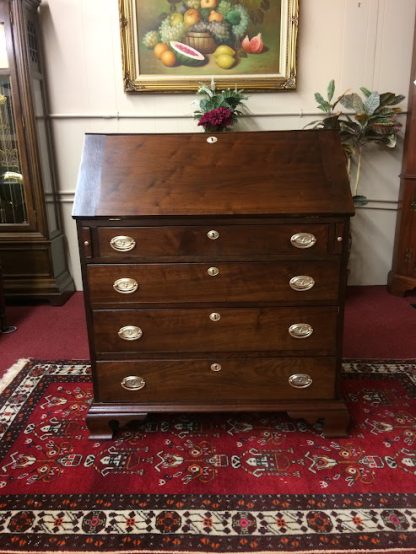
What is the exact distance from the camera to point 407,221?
3613 millimetres

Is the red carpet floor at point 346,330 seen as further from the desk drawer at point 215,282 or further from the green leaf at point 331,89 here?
the green leaf at point 331,89

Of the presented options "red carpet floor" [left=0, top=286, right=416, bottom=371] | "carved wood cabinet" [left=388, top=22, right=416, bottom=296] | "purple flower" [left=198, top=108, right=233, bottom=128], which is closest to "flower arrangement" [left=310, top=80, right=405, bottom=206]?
"carved wood cabinet" [left=388, top=22, right=416, bottom=296]

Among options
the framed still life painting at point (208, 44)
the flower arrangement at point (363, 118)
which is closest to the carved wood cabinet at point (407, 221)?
the flower arrangement at point (363, 118)

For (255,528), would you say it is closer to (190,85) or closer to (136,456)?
(136,456)

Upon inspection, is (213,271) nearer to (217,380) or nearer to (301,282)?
(301,282)

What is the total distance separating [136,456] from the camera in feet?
6.39

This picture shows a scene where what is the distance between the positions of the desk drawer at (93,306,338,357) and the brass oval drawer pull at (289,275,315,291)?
0.09 metres

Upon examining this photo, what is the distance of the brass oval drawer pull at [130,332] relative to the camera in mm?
1925

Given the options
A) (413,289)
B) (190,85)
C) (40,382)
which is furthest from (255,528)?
(190,85)

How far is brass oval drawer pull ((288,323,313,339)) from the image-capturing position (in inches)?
75.3

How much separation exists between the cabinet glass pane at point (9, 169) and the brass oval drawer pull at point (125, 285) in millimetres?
2092

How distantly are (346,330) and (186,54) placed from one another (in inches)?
93.5

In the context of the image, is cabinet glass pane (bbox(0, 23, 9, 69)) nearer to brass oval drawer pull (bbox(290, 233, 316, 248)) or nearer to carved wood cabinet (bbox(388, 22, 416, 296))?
brass oval drawer pull (bbox(290, 233, 316, 248))

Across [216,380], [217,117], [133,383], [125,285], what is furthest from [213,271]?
[217,117]
